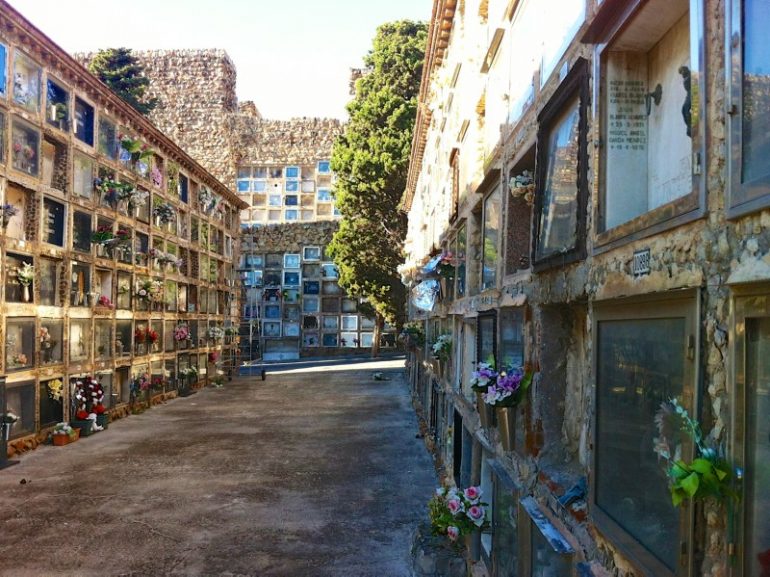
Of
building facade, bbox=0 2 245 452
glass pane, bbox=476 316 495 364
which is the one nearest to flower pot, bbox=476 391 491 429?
glass pane, bbox=476 316 495 364

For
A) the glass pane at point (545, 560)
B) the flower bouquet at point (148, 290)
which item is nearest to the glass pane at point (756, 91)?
the glass pane at point (545, 560)

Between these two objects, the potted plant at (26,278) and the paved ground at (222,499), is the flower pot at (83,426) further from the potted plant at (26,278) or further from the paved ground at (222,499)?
the potted plant at (26,278)

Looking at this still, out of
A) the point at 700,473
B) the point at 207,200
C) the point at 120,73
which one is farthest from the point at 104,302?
the point at 700,473

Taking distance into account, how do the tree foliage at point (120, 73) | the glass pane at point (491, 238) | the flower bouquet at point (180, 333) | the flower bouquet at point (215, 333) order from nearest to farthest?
the glass pane at point (491, 238) → the flower bouquet at point (180, 333) → the flower bouquet at point (215, 333) → the tree foliage at point (120, 73)

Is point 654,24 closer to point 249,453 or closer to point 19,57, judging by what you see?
point 249,453

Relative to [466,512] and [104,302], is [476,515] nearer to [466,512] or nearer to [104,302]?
[466,512]

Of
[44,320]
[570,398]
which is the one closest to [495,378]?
[570,398]

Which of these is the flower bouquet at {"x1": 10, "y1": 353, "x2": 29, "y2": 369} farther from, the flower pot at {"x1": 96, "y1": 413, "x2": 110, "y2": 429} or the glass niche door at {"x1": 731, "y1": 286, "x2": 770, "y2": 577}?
the glass niche door at {"x1": 731, "y1": 286, "x2": 770, "y2": 577}

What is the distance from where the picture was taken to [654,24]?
3.06 m

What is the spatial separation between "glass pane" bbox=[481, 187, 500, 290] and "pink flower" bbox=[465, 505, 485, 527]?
233cm

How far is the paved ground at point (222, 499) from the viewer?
25.2 ft

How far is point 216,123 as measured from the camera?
4112 cm

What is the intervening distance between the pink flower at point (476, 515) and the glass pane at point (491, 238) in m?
2.33

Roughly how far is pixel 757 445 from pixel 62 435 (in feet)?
48.3
